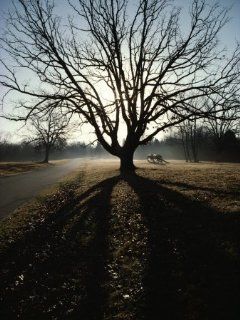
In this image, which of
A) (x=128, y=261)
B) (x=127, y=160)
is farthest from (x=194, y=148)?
(x=128, y=261)

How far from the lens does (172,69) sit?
22.4 m

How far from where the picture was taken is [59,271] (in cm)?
651

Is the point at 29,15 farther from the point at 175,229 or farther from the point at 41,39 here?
the point at 175,229

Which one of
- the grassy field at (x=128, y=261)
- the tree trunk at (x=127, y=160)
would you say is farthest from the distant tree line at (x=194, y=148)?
the grassy field at (x=128, y=261)

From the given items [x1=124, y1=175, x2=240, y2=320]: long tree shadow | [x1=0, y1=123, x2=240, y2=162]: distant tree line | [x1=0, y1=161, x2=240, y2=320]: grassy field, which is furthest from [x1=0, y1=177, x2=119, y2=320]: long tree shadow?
[x1=0, y1=123, x2=240, y2=162]: distant tree line

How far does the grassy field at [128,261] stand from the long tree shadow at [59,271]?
20mm

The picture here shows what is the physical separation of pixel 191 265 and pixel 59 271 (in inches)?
111

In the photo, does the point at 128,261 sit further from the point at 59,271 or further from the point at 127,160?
the point at 127,160

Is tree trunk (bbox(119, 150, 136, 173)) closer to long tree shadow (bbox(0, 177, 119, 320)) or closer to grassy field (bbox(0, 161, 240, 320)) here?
grassy field (bbox(0, 161, 240, 320))

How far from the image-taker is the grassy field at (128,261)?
194 inches

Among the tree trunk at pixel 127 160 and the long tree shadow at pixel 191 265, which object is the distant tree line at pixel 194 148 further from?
the long tree shadow at pixel 191 265

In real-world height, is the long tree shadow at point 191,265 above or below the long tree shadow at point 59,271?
above

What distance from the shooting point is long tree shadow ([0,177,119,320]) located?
5.13 m

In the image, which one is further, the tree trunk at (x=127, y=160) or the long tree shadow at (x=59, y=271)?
the tree trunk at (x=127, y=160)
